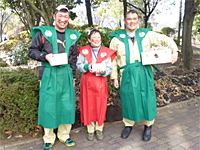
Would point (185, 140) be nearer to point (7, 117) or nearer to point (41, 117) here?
point (41, 117)

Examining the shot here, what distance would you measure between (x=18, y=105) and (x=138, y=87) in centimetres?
203

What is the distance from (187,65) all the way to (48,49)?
6.43 meters

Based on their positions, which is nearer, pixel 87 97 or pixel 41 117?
pixel 41 117

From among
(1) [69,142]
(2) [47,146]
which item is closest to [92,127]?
(1) [69,142]

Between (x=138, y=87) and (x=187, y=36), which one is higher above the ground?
(x=187, y=36)

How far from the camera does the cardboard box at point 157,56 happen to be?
3.01 metres

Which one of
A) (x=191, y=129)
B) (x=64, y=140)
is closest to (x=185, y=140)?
(x=191, y=129)

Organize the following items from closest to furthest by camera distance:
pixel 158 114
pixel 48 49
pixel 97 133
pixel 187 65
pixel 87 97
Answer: pixel 48 49
pixel 87 97
pixel 97 133
pixel 158 114
pixel 187 65

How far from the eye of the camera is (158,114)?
176 inches

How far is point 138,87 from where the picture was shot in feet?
10.5

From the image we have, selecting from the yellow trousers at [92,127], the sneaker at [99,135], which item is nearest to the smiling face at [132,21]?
the yellow trousers at [92,127]

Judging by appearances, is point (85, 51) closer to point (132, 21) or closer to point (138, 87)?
point (132, 21)

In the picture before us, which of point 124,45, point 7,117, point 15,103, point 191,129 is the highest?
point 124,45

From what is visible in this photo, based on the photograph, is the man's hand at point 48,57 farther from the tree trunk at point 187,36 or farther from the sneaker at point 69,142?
the tree trunk at point 187,36
